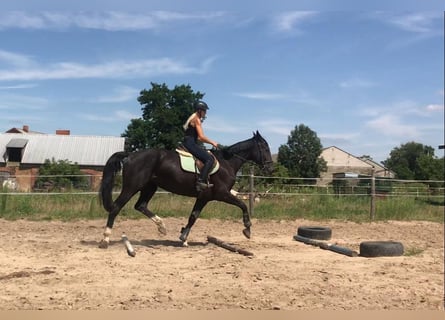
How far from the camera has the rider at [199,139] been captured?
625 centimetres

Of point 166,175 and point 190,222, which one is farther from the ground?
point 166,175

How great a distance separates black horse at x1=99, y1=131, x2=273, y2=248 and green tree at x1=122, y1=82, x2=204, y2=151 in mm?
225

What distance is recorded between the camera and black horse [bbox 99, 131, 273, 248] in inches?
256

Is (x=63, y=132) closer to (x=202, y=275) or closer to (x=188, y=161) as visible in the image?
(x=202, y=275)

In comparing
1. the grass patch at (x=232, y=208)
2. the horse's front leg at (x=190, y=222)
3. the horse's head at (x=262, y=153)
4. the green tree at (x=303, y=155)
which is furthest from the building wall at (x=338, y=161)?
the horse's front leg at (x=190, y=222)

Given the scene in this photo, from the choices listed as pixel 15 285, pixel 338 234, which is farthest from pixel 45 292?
pixel 338 234

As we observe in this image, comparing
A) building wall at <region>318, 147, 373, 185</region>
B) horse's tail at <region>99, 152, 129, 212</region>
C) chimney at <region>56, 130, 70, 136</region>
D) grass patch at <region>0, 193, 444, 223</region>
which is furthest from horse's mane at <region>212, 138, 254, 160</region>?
building wall at <region>318, 147, 373, 185</region>

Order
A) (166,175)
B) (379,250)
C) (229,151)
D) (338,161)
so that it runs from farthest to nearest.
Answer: (338,161) < (229,151) < (166,175) < (379,250)

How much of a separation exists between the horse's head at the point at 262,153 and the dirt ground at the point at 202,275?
1.35m

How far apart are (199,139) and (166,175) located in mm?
760

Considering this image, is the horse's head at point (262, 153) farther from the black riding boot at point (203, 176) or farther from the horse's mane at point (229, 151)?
the black riding boot at point (203, 176)

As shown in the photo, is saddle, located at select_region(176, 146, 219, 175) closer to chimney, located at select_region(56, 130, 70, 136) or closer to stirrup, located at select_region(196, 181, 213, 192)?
stirrup, located at select_region(196, 181, 213, 192)

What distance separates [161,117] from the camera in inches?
209

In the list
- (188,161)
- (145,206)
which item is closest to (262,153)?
(188,161)
